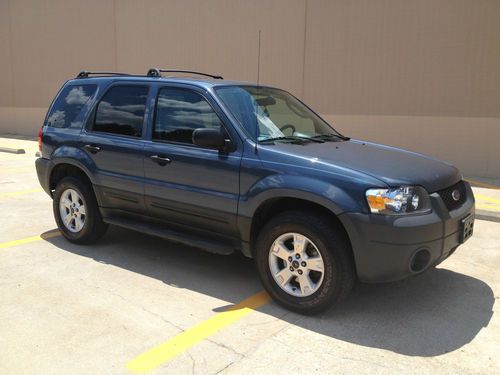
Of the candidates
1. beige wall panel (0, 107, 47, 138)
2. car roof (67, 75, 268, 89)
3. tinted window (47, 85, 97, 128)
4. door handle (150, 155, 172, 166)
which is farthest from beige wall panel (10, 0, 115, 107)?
door handle (150, 155, 172, 166)

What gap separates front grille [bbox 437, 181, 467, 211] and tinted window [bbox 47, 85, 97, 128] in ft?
12.2

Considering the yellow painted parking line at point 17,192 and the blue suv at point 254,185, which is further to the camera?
the yellow painted parking line at point 17,192

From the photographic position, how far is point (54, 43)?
1825 centimetres

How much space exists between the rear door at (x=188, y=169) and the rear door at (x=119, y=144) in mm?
174

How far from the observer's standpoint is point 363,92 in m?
11.0

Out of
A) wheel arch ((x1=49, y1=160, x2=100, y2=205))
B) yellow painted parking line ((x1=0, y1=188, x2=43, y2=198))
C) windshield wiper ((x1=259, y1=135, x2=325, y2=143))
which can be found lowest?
yellow painted parking line ((x1=0, y1=188, x2=43, y2=198))

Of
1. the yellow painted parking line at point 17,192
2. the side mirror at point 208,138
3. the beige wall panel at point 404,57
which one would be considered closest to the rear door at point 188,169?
the side mirror at point 208,138

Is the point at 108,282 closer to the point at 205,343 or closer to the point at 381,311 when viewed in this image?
the point at 205,343

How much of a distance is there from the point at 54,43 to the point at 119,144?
598 inches

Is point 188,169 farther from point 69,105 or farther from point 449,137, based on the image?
point 449,137

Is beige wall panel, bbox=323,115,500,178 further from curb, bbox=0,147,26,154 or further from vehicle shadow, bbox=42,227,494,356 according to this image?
curb, bbox=0,147,26,154

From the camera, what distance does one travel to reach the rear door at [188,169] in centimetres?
426

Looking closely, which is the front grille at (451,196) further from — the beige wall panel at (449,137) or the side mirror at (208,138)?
the beige wall panel at (449,137)

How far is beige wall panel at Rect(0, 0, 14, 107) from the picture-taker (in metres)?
19.8
